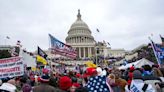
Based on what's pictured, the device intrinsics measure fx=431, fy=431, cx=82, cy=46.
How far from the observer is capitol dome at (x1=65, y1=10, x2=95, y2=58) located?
143250 millimetres

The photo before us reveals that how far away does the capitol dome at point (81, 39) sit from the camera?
143250 mm

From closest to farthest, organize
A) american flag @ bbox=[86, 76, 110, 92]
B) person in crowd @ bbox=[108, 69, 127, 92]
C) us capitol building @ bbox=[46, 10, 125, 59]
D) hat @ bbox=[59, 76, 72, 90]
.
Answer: hat @ bbox=[59, 76, 72, 90] < american flag @ bbox=[86, 76, 110, 92] < person in crowd @ bbox=[108, 69, 127, 92] < us capitol building @ bbox=[46, 10, 125, 59]

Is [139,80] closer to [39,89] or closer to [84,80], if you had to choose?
[39,89]

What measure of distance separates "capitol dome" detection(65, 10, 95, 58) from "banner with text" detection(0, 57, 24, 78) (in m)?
130

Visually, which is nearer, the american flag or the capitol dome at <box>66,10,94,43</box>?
the american flag

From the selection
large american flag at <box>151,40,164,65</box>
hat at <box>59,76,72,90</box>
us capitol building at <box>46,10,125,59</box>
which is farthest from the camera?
us capitol building at <box>46,10,125,59</box>

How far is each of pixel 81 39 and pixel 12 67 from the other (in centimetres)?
13460

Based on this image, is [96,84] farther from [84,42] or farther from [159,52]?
[84,42]

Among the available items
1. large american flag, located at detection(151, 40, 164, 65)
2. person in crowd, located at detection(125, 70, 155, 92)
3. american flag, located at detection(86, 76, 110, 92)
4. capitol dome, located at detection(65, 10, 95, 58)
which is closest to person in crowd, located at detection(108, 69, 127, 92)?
person in crowd, located at detection(125, 70, 155, 92)

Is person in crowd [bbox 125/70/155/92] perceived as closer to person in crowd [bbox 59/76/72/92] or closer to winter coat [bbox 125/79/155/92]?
winter coat [bbox 125/79/155/92]

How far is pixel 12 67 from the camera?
10312 millimetres

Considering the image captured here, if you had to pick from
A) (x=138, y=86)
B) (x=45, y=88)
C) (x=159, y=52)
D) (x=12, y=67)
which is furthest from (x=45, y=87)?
(x=159, y=52)

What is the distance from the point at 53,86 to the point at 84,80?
3269 millimetres

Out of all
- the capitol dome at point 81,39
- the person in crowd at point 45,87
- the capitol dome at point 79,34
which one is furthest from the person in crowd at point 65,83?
the capitol dome at point 79,34
